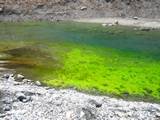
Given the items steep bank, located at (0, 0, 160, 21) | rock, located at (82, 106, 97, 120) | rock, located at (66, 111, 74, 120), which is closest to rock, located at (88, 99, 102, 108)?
rock, located at (82, 106, 97, 120)

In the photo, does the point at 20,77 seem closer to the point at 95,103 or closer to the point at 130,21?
the point at 95,103

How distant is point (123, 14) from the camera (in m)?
58.2

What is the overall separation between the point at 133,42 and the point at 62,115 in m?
23.6

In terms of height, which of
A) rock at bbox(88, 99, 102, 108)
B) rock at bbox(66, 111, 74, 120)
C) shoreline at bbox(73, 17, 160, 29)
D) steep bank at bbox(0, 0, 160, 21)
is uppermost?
rock at bbox(66, 111, 74, 120)

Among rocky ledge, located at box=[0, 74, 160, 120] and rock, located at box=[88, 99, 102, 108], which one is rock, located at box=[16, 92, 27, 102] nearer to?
rocky ledge, located at box=[0, 74, 160, 120]

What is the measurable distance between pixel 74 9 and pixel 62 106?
135ft

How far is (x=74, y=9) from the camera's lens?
5891cm

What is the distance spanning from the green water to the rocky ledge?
2.00 meters

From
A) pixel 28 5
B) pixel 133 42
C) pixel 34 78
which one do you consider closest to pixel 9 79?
pixel 34 78

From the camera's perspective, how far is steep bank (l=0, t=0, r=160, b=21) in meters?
57.2

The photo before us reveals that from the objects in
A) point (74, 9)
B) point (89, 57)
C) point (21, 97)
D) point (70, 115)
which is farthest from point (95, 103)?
point (74, 9)

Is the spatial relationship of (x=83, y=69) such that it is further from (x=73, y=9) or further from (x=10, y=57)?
(x=73, y=9)

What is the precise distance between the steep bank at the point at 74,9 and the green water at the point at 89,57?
800cm

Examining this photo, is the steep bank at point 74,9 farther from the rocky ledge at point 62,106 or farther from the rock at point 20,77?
the rocky ledge at point 62,106
